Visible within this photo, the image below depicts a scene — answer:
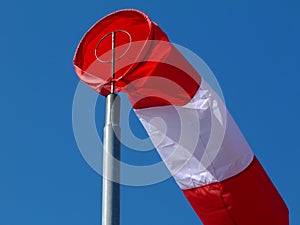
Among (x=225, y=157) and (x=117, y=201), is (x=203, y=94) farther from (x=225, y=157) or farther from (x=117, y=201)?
(x=117, y=201)

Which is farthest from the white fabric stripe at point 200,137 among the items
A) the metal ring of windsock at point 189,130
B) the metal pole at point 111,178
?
the metal pole at point 111,178

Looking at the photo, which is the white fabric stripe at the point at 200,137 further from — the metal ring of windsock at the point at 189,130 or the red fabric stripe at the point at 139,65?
the red fabric stripe at the point at 139,65

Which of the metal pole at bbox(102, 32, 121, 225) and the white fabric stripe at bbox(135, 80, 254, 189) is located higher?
the white fabric stripe at bbox(135, 80, 254, 189)

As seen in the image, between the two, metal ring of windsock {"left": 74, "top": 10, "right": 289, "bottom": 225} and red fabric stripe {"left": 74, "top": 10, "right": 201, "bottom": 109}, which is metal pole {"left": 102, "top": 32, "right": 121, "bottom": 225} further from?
metal ring of windsock {"left": 74, "top": 10, "right": 289, "bottom": 225}

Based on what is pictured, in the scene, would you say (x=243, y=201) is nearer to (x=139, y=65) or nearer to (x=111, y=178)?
(x=139, y=65)

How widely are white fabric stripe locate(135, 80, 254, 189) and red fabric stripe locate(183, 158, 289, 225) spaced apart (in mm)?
166

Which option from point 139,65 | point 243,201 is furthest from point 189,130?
point 139,65

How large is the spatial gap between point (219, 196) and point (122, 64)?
360 centimetres

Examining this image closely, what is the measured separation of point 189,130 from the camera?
10.8 metres

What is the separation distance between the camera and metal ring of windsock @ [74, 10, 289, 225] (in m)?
9.16

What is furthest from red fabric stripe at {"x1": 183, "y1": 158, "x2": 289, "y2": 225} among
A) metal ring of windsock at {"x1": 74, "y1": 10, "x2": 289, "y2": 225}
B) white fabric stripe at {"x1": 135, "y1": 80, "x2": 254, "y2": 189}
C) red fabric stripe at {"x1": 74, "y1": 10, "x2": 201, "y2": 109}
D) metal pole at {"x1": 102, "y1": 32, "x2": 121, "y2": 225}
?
metal pole at {"x1": 102, "y1": 32, "x2": 121, "y2": 225}

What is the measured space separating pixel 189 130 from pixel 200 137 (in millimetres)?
216

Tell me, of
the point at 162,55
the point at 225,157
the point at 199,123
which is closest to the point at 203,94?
the point at 199,123

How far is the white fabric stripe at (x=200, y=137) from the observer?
10.8 meters
